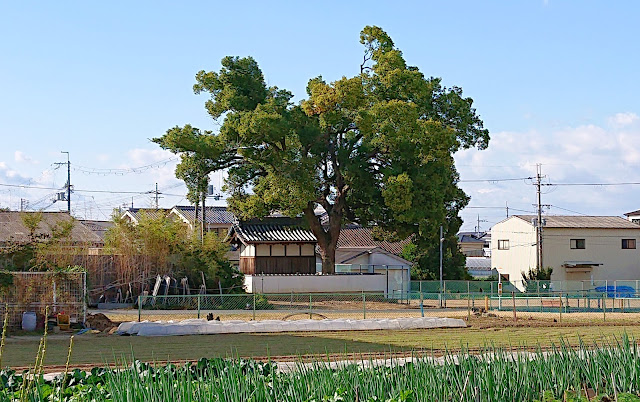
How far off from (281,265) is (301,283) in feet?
13.3

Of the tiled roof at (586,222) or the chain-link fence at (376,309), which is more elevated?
the tiled roof at (586,222)

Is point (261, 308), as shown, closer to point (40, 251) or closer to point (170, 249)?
point (170, 249)

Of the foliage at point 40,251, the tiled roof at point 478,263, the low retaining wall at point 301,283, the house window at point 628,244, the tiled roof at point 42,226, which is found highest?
the tiled roof at point 42,226

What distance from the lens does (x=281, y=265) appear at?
40031 millimetres

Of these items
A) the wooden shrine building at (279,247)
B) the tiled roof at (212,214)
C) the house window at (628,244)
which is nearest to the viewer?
the wooden shrine building at (279,247)

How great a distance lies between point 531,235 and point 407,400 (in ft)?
166

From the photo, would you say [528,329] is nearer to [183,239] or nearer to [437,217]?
[437,217]

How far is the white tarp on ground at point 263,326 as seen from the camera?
822 inches

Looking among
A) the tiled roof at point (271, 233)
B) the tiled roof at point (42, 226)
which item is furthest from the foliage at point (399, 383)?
the tiled roof at point (271, 233)

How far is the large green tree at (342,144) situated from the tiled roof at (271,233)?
5.82 ft

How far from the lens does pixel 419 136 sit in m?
34.7

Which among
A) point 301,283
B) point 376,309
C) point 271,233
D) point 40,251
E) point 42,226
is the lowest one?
point 376,309

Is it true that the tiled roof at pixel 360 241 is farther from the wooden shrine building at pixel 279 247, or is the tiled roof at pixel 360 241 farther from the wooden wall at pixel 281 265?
the wooden shrine building at pixel 279 247

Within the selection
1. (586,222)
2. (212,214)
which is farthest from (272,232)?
(586,222)
